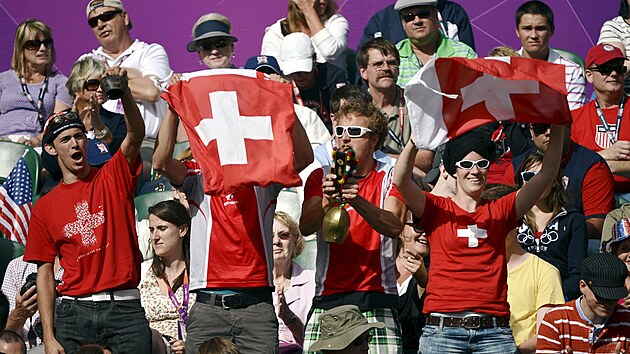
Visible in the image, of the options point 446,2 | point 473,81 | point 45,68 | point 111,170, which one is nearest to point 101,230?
point 111,170

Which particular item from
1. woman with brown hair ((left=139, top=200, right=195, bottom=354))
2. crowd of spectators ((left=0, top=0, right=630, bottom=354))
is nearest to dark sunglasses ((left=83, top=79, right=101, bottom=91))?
crowd of spectators ((left=0, top=0, right=630, bottom=354))

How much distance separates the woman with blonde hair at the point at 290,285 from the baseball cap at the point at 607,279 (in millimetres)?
2199

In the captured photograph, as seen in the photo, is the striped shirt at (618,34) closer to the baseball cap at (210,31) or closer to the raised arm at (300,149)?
the baseball cap at (210,31)

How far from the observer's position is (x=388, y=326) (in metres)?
7.19

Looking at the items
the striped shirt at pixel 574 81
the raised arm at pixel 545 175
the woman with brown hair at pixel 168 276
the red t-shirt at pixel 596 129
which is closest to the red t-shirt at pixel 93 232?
the woman with brown hair at pixel 168 276

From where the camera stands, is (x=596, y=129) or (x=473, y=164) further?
(x=596, y=129)

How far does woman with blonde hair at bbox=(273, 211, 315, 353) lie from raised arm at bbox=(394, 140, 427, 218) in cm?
144

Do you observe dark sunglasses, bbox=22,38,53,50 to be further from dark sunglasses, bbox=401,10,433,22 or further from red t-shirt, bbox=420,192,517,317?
red t-shirt, bbox=420,192,517,317

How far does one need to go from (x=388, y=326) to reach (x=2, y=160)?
16.4 feet

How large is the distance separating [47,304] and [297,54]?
3863 millimetres

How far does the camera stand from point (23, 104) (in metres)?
11.4

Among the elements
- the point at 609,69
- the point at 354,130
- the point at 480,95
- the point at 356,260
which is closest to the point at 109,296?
the point at 356,260

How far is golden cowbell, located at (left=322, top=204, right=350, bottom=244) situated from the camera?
672 cm

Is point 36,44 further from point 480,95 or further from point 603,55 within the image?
point 480,95
